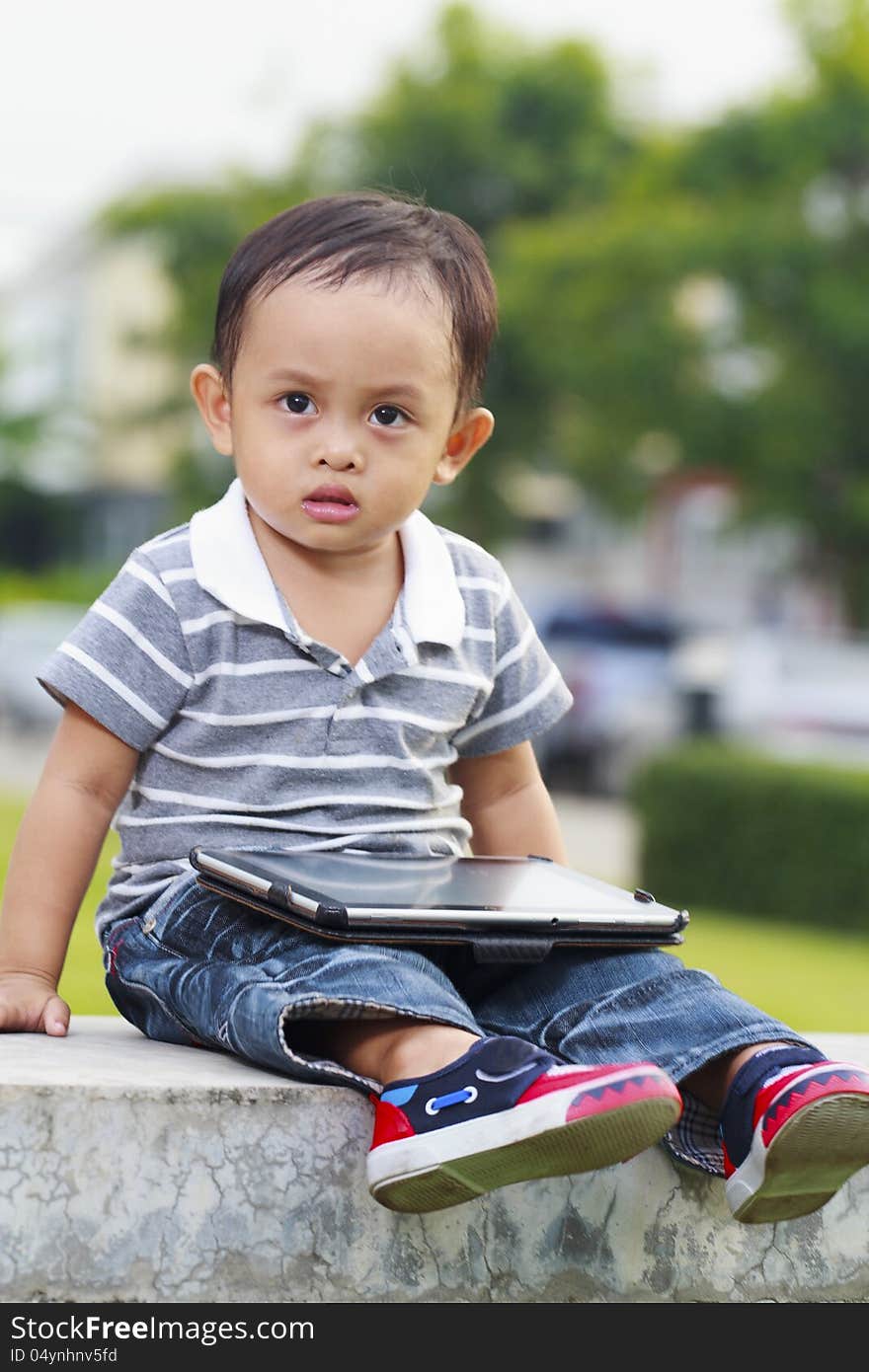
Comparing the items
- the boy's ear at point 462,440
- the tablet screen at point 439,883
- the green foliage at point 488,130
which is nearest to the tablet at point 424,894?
the tablet screen at point 439,883

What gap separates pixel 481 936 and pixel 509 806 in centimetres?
57

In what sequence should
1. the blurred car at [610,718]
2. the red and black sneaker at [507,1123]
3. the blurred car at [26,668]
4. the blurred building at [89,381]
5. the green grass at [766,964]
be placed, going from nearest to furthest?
the red and black sneaker at [507,1123], the green grass at [766,964], the blurred car at [610,718], the blurred car at [26,668], the blurred building at [89,381]

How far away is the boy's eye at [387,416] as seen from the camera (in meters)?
2.45

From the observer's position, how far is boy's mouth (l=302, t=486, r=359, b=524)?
2.45m

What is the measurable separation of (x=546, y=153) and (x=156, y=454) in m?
14.6

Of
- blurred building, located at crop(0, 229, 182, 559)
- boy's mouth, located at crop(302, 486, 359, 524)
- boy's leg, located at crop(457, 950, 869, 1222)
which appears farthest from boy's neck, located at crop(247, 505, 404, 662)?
blurred building, located at crop(0, 229, 182, 559)

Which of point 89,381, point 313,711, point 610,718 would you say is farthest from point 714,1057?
point 89,381

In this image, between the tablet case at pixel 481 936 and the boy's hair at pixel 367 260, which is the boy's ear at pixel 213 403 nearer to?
the boy's hair at pixel 367 260

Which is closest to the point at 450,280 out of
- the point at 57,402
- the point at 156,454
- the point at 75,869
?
the point at 75,869

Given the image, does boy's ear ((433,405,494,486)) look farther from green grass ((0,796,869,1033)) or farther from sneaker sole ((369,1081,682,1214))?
green grass ((0,796,869,1033))

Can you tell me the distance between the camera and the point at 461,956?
239cm

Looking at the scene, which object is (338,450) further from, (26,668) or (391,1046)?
(26,668)

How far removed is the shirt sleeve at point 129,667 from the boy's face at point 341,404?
0.21m
